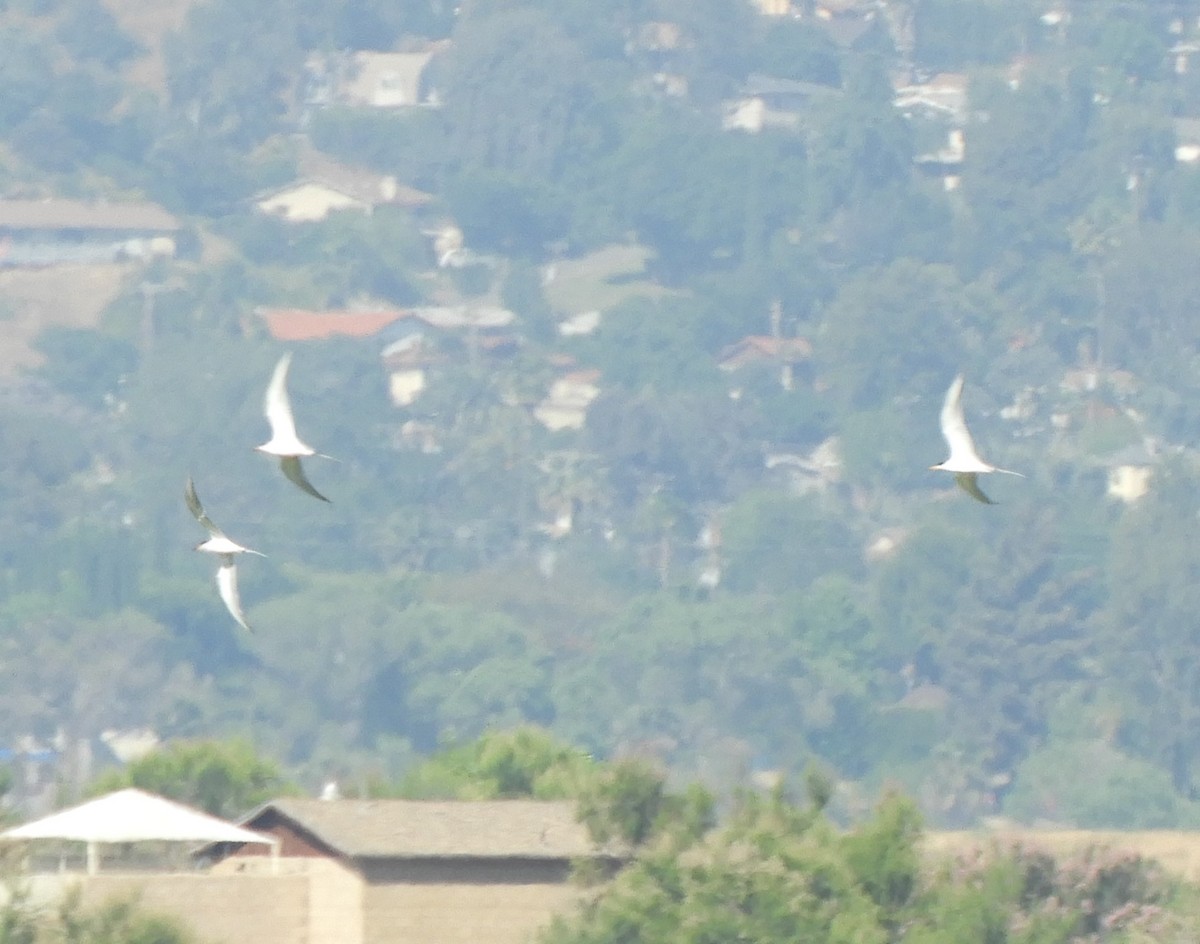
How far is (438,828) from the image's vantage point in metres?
39.2

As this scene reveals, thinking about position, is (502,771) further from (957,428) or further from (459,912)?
(957,428)

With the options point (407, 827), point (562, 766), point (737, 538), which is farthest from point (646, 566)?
point (407, 827)

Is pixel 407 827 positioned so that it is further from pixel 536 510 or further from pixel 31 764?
pixel 536 510

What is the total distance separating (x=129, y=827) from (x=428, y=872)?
2773 millimetres

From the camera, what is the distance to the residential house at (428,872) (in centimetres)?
3828

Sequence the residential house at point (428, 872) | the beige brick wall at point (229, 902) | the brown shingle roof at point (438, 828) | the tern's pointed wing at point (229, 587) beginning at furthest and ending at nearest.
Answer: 1. the brown shingle roof at point (438, 828)
2. the residential house at point (428, 872)
3. the beige brick wall at point (229, 902)
4. the tern's pointed wing at point (229, 587)

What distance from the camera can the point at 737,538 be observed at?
18088 centimetres

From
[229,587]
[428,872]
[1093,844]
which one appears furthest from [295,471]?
[1093,844]

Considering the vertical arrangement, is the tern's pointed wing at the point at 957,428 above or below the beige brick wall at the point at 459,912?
above

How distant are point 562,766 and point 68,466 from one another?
13941 cm

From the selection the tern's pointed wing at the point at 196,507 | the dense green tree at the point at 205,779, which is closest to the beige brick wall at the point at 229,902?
the dense green tree at the point at 205,779

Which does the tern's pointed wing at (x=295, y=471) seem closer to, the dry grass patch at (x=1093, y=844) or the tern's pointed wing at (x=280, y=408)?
the tern's pointed wing at (x=280, y=408)

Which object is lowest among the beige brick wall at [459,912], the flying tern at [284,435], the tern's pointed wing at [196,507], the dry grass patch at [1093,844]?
the beige brick wall at [459,912]

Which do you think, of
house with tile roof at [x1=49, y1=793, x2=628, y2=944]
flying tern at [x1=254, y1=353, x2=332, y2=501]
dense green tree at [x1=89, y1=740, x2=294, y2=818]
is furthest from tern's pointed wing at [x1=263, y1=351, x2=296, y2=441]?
dense green tree at [x1=89, y1=740, x2=294, y2=818]
